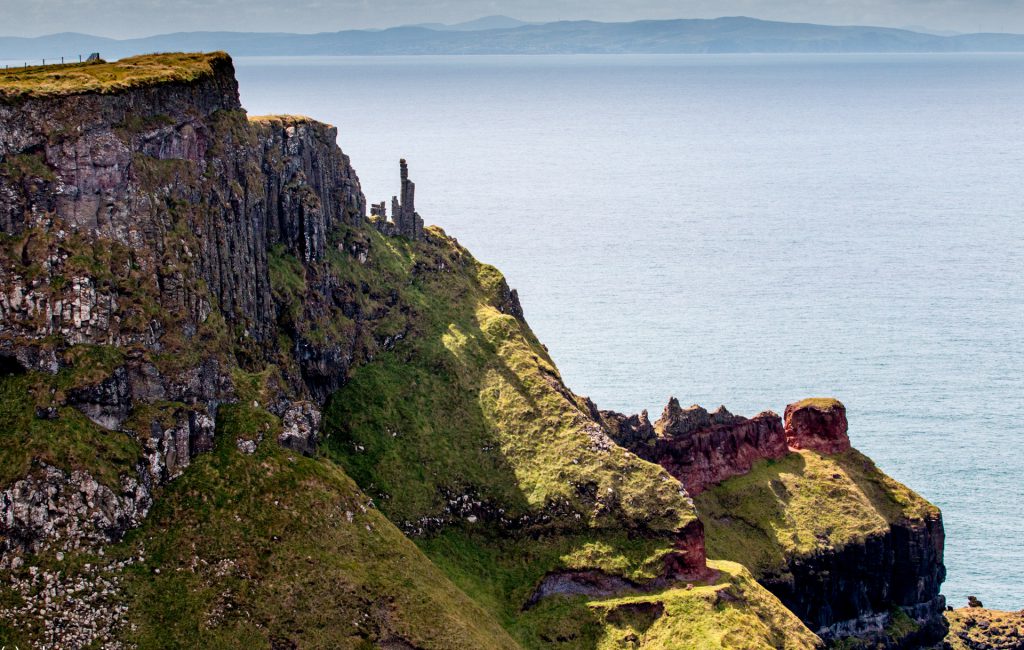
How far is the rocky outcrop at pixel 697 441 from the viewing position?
165 metres

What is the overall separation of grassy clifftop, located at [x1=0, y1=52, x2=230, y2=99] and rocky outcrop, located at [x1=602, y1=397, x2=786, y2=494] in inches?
2334

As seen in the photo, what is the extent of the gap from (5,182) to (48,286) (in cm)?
852

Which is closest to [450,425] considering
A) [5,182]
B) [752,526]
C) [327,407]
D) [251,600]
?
[327,407]

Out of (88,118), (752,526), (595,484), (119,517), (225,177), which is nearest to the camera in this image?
(119,517)

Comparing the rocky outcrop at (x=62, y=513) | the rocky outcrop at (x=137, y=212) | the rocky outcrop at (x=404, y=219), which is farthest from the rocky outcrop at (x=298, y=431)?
the rocky outcrop at (x=404, y=219)

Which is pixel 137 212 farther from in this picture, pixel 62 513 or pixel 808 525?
pixel 808 525

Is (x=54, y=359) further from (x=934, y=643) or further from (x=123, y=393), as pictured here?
(x=934, y=643)

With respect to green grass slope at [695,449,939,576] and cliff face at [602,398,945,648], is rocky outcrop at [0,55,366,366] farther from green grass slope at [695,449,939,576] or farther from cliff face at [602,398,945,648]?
green grass slope at [695,449,939,576]

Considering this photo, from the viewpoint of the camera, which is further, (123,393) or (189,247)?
(189,247)

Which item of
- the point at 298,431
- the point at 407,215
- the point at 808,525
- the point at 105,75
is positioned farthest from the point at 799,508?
the point at 105,75

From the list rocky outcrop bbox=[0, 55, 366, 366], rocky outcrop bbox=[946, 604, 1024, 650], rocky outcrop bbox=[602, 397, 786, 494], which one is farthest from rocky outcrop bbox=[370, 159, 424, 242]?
rocky outcrop bbox=[946, 604, 1024, 650]

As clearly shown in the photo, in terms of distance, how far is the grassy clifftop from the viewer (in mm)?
117125

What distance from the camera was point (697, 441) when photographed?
16712cm

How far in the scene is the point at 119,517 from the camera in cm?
11012
